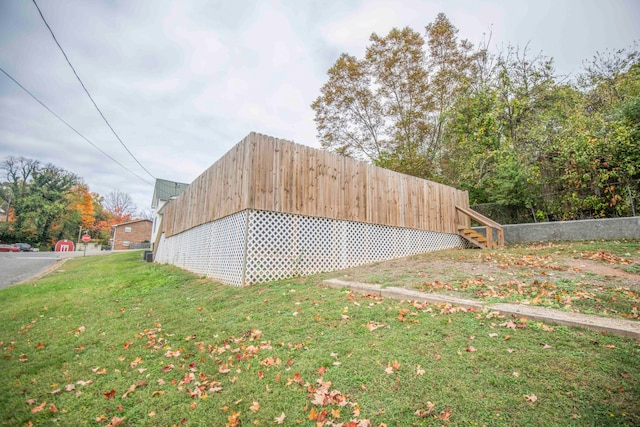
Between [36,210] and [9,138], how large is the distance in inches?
1705

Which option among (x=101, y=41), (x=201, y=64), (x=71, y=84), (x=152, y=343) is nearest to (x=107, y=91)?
(x=71, y=84)

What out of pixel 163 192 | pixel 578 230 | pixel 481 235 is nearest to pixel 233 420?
pixel 481 235

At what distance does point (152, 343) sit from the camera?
4.05m

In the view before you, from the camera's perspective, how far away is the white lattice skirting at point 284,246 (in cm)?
707

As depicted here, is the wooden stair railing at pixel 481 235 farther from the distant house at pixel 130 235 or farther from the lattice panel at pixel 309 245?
the distant house at pixel 130 235

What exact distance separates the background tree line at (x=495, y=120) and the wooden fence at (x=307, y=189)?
3.63m

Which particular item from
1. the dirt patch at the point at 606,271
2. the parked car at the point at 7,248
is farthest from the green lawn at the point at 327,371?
the parked car at the point at 7,248

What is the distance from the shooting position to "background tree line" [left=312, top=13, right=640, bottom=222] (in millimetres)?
10289

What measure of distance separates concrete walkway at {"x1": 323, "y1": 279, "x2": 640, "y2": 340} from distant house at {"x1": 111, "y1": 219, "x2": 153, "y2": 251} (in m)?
41.5

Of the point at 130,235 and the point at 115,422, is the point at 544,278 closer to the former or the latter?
the point at 115,422

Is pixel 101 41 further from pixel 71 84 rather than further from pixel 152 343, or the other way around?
pixel 152 343

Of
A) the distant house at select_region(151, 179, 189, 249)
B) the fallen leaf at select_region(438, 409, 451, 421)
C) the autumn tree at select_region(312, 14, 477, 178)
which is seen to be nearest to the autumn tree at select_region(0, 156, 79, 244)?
the distant house at select_region(151, 179, 189, 249)

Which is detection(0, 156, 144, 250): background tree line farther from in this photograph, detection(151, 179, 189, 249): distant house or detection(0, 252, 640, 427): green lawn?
detection(0, 252, 640, 427): green lawn

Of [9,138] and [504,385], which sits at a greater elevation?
[9,138]
